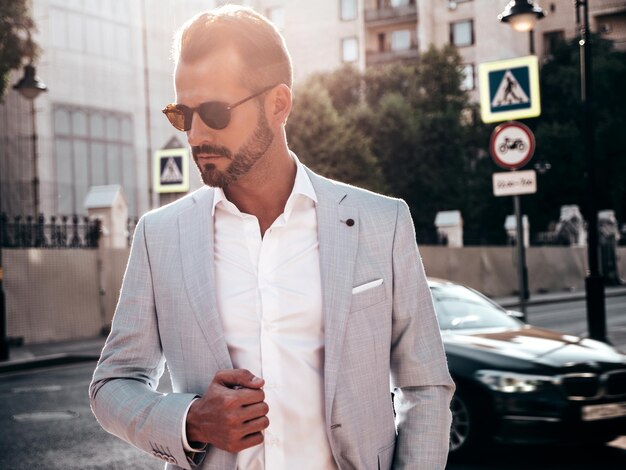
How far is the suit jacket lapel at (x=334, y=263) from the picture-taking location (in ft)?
6.60

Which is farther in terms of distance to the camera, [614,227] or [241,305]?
[614,227]

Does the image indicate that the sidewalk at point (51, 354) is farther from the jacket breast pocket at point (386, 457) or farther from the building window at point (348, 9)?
the building window at point (348, 9)

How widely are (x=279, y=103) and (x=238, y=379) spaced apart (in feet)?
2.29

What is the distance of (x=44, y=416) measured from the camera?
8.94 metres

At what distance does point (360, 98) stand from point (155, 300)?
47.6 metres

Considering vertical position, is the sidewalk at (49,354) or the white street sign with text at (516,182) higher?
the white street sign with text at (516,182)

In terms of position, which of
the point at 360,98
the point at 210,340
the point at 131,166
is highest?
the point at 360,98

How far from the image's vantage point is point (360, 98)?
161 feet

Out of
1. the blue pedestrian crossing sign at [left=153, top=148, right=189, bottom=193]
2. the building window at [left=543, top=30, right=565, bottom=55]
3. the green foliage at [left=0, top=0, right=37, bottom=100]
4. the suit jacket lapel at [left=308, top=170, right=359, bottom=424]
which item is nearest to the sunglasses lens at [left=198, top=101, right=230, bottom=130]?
the suit jacket lapel at [left=308, top=170, right=359, bottom=424]

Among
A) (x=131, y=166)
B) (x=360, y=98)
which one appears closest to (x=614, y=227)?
(x=360, y=98)

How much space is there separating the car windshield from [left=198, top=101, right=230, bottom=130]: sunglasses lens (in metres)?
5.73

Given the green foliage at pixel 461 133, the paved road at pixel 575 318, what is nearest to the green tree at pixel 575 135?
the green foliage at pixel 461 133

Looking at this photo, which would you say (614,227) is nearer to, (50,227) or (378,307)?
(50,227)

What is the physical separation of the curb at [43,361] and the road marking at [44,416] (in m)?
4.53
